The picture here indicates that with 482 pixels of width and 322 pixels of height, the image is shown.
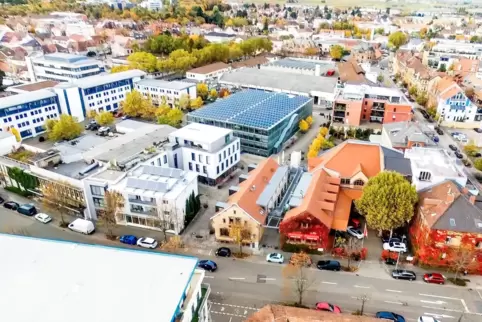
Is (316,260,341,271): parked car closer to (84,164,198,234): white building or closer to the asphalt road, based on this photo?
the asphalt road

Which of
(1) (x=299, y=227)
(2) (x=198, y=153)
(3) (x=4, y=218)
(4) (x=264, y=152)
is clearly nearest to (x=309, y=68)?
(4) (x=264, y=152)

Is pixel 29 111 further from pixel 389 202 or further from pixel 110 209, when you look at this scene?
pixel 389 202

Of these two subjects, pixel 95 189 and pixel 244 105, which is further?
pixel 244 105

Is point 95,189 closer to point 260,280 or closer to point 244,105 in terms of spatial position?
point 260,280

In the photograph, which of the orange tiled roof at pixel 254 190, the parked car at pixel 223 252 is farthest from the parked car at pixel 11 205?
the orange tiled roof at pixel 254 190

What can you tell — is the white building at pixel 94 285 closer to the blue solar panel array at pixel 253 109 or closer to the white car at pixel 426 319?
the white car at pixel 426 319

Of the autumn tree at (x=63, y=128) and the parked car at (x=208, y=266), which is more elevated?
the autumn tree at (x=63, y=128)

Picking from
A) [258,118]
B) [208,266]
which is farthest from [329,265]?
[258,118]
